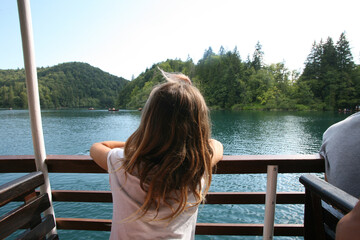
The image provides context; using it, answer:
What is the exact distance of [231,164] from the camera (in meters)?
1.27

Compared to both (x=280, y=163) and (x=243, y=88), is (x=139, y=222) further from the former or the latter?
(x=243, y=88)

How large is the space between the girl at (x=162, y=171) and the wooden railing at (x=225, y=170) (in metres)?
0.47

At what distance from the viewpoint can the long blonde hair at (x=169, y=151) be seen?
804 mm

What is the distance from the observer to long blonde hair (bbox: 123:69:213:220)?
80 cm

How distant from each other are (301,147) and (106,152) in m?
22.0

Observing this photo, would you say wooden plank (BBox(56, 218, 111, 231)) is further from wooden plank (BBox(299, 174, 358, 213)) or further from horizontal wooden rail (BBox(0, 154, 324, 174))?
wooden plank (BBox(299, 174, 358, 213))

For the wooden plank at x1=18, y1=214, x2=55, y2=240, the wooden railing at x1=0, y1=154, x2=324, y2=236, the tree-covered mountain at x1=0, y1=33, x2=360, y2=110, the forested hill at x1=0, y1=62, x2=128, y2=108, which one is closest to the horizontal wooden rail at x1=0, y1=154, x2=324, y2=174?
the wooden railing at x1=0, y1=154, x2=324, y2=236

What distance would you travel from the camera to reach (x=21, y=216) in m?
1.00

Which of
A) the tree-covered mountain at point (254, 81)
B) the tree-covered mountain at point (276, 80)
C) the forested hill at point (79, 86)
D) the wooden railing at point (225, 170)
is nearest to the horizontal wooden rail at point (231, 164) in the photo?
the wooden railing at point (225, 170)

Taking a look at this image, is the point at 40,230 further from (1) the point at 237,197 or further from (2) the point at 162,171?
(1) the point at 237,197

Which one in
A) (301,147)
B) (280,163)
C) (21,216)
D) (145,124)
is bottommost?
(301,147)

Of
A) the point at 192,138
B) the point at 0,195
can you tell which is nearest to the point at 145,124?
the point at 192,138

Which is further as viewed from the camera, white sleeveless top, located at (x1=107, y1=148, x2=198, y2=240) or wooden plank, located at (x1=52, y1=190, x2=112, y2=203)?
wooden plank, located at (x1=52, y1=190, x2=112, y2=203)

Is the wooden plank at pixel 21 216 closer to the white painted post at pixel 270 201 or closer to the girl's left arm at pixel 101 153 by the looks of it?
the girl's left arm at pixel 101 153
